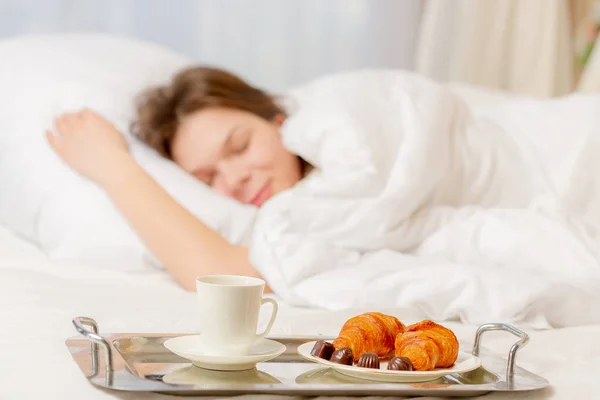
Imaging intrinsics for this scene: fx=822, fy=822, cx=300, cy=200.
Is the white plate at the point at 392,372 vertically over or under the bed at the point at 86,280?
under

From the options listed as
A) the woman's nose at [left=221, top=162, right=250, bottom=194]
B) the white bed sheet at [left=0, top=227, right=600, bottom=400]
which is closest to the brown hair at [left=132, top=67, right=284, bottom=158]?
the woman's nose at [left=221, top=162, right=250, bottom=194]

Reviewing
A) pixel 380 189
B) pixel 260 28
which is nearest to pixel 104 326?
pixel 380 189

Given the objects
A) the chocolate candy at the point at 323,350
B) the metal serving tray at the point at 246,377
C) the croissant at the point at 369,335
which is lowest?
the metal serving tray at the point at 246,377

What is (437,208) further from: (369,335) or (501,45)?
(501,45)

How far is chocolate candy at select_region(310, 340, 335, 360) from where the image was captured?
73 centimetres

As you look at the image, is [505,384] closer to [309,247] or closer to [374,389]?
[374,389]

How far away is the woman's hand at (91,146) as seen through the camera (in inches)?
60.5

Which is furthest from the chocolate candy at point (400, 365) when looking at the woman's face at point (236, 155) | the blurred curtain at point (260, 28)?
the blurred curtain at point (260, 28)

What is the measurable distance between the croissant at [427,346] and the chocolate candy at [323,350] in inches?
2.4

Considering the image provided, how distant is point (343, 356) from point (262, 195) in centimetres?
95

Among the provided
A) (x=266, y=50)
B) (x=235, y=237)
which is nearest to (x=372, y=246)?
(x=235, y=237)

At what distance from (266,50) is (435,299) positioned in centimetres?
161

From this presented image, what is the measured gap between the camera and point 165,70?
1.89 m

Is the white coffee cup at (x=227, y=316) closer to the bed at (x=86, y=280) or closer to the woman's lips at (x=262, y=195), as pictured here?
the bed at (x=86, y=280)
